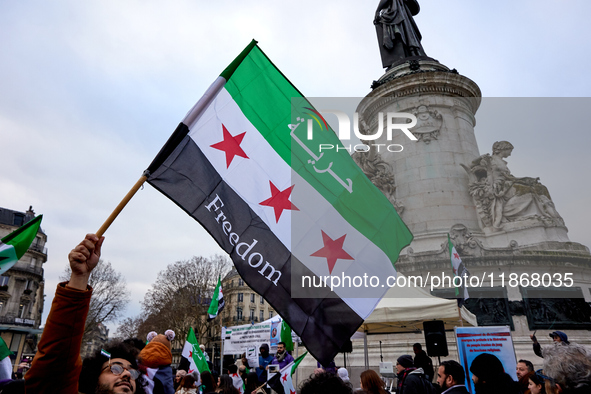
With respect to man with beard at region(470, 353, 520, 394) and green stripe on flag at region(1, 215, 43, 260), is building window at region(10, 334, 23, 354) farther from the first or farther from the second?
man with beard at region(470, 353, 520, 394)

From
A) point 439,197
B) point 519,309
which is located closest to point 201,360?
point 519,309

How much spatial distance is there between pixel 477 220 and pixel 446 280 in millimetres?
3257

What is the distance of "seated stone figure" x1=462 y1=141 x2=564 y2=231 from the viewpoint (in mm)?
13883

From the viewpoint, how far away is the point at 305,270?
3.87m

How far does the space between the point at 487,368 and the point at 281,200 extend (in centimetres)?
253

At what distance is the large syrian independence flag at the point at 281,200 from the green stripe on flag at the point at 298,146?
0.04 feet

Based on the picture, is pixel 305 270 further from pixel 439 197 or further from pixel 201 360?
pixel 439 197

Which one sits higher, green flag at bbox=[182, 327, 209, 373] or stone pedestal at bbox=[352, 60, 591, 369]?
Answer: stone pedestal at bbox=[352, 60, 591, 369]

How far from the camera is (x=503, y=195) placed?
1427 cm

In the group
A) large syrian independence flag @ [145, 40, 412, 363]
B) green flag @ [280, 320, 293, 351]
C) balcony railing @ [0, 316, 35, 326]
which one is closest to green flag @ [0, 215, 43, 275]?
large syrian independence flag @ [145, 40, 412, 363]

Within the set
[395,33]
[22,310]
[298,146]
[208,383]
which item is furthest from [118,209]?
[22,310]

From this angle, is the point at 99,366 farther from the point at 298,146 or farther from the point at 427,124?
the point at 427,124

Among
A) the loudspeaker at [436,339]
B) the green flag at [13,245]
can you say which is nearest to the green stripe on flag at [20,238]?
the green flag at [13,245]

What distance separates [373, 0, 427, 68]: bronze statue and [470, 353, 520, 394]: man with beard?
18.6 meters
